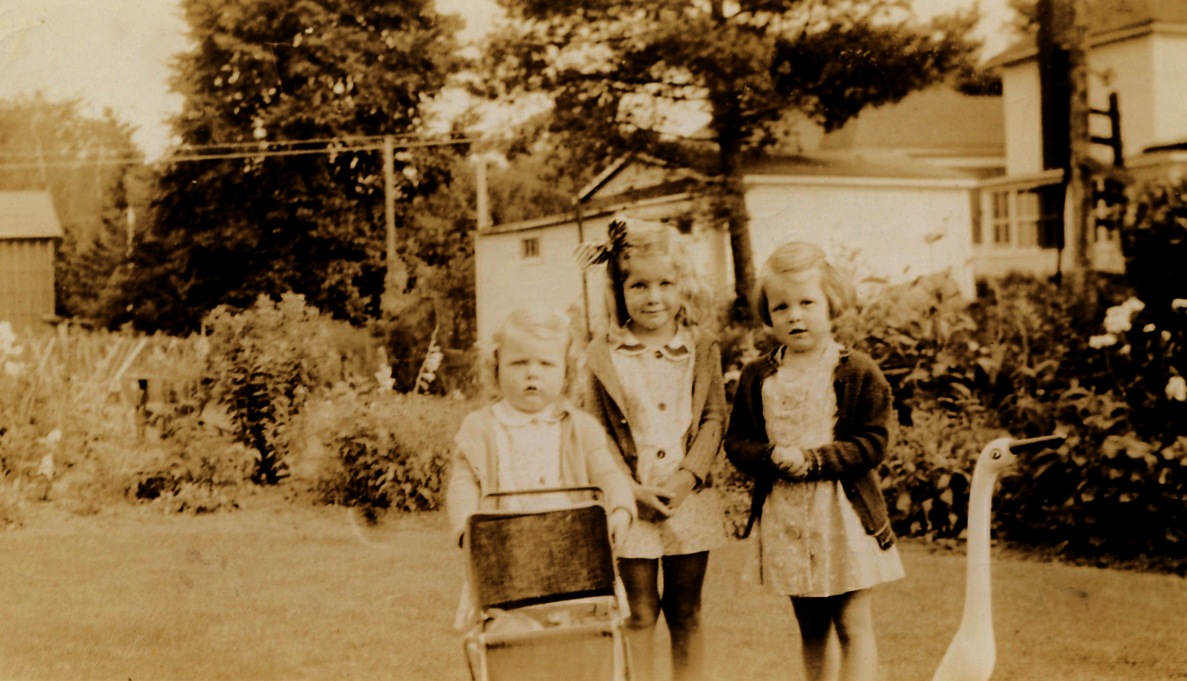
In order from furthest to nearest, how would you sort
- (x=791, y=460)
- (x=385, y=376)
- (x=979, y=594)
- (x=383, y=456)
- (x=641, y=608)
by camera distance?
(x=385, y=376) < (x=383, y=456) < (x=641, y=608) < (x=979, y=594) < (x=791, y=460)

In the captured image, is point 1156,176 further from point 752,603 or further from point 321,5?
point 321,5

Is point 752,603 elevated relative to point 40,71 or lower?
lower

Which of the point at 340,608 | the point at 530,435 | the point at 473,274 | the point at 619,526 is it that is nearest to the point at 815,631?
the point at 619,526

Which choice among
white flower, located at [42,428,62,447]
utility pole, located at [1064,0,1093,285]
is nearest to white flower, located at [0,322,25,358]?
white flower, located at [42,428,62,447]

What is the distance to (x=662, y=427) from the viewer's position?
3016mm

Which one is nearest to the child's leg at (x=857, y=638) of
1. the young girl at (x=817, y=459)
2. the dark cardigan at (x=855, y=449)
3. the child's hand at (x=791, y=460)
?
the young girl at (x=817, y=459)

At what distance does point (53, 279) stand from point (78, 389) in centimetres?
61

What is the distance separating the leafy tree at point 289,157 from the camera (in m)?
5.11

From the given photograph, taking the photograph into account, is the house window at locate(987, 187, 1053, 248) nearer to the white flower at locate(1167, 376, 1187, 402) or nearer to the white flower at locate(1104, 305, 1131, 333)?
the white flower at locate(1104, 305, 1131, 333)

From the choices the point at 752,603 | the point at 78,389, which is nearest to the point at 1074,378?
the point at 752,603

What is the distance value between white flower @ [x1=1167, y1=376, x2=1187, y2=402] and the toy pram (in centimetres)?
299

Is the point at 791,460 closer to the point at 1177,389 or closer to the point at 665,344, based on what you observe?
the point at 665,344

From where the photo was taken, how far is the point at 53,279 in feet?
18.1

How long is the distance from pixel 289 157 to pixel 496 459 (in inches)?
118
